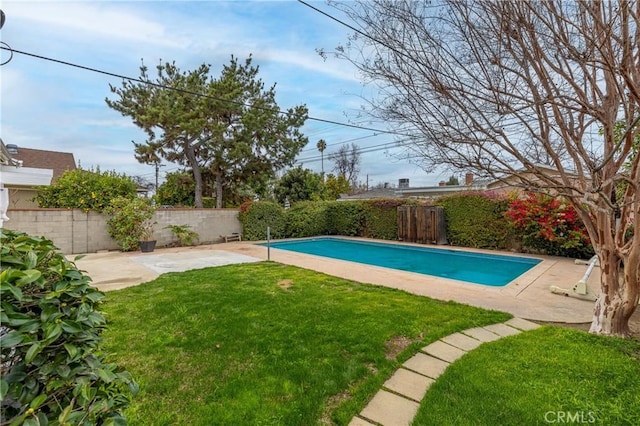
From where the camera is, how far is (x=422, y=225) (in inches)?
551

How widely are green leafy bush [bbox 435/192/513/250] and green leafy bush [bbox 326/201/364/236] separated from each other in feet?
13.9

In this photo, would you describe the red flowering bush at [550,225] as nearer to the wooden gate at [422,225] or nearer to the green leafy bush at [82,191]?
the wooden gate at [422,225]

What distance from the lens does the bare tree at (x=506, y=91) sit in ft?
10.0

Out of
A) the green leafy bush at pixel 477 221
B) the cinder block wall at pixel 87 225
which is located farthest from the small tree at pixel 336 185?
the green leafy bush at pixel 477 221

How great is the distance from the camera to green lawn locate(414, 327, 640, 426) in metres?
2.34

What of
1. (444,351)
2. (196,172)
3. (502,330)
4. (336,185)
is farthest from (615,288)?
(336,185)

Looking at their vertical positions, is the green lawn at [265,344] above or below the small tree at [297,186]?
below

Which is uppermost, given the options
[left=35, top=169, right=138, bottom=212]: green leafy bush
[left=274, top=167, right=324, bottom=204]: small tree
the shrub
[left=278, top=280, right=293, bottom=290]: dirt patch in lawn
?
[left=274, top=167, right=324, bottom=204]: small tree

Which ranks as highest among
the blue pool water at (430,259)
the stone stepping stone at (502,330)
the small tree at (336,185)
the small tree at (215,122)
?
the small tree at (215,122)

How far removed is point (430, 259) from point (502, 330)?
765 centimetres

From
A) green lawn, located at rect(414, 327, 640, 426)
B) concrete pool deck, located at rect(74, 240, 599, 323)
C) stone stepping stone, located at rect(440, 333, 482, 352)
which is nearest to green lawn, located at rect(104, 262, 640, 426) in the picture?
green lawn, located at rect(414, 327, 640, 426)

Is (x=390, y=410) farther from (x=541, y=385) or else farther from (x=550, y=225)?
(x=550, y=225)

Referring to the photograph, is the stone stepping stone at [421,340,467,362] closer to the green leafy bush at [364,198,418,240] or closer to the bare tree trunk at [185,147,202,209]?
the green leafy bush at [364,198,418,240]

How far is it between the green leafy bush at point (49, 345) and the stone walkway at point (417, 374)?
179cm
